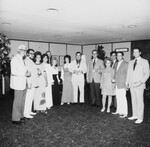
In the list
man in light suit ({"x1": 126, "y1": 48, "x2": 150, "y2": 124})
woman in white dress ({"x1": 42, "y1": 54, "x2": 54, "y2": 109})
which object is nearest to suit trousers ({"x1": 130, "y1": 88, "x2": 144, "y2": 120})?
man in light suit ({"x1": 126, "y1": 48, "x2": 150, "y2": 124})

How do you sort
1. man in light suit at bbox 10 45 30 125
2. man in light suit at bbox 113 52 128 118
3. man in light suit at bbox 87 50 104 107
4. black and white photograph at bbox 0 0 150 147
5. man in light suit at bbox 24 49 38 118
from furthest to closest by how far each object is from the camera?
man in light suit at bbox 87 50 104 107 → man in light suit at bbox 113 52 128 118 → man in light suit at bbox 24 49 38 118 → man in light suit at bbox 10 45 30 125 → black and white photograph at bbox 0 0 150 147

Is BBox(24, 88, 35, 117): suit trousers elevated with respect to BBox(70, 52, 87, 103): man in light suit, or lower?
lower

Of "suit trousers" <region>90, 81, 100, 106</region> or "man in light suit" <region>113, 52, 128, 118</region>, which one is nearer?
"man in light suit" <region>113, 52, 128, 118</region>

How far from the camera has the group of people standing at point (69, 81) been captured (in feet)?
13.9

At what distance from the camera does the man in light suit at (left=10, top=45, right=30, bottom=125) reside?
4.14 meters

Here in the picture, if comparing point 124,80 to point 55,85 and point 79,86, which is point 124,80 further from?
point 55,85

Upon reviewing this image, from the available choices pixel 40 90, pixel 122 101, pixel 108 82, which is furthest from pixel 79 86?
pixel 122 101

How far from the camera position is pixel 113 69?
5.20m

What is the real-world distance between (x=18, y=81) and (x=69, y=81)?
2.45m

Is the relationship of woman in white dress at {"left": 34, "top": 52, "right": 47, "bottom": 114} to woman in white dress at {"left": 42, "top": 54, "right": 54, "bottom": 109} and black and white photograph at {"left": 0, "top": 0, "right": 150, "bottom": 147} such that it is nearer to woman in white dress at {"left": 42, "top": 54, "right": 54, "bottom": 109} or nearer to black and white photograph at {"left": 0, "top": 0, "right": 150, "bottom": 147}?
black and white photograph at {"left": 0, "top": 0, "right": 150, "bottom": 147}

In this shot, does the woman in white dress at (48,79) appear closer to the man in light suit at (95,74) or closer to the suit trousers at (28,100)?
the suit trousers at (28,100)

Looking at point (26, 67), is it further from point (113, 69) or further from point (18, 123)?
point (113, 69)

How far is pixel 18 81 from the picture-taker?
416cm

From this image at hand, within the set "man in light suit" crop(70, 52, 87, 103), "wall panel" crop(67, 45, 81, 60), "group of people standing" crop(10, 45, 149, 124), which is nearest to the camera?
"group of people standing" crop(10, 45, 149, 124)
